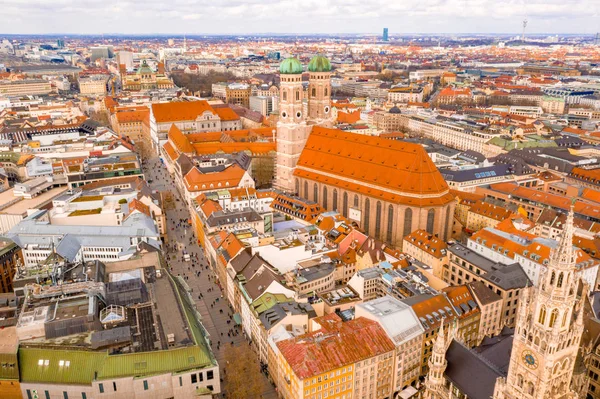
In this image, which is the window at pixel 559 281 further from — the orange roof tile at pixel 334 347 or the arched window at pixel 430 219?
the arched window at pixel 430 219

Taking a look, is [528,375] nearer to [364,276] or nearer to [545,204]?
[364,276]

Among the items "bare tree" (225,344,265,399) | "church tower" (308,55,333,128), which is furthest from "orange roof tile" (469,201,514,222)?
"bare tree" (225,344,265,399)

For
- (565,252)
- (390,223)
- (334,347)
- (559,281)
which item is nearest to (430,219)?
(390,223)

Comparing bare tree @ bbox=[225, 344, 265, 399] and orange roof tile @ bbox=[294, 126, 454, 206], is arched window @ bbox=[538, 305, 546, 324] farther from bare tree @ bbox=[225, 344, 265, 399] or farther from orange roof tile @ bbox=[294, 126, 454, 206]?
orange roof tile @ bbox=[294, 126, 454, 206]

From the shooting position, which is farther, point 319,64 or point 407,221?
point 319,64

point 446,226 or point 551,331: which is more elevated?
point 551,331

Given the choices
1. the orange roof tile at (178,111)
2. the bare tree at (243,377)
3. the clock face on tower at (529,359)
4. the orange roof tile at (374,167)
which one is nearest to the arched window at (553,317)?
the clock face on tower at (529,359)

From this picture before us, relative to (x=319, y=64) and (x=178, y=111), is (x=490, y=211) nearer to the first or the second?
(x=319, y=64)
